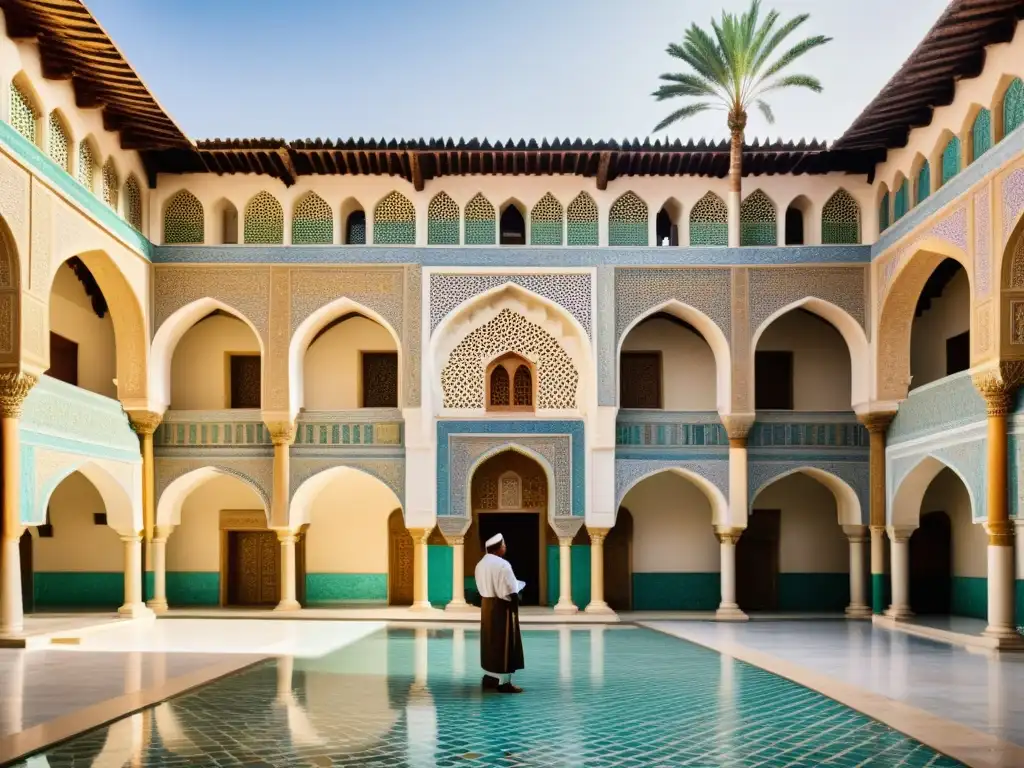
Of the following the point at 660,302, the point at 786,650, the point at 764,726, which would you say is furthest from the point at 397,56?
the point at 764,726

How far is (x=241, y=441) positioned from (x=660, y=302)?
6847mm

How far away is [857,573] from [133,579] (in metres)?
11.0

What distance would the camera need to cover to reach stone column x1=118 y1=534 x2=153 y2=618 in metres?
16.1

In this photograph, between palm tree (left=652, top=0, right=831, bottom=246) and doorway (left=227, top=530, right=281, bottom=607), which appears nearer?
palm tree (left=652, top=0, right=831, bottom=246)

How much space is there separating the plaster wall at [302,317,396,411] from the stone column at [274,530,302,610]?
2.53 meters

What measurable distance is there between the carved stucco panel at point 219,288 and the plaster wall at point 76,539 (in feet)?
13.4

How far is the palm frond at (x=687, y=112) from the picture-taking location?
1680cm

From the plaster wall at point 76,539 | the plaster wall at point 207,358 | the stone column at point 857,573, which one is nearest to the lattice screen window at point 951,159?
the stone column at point 857,573

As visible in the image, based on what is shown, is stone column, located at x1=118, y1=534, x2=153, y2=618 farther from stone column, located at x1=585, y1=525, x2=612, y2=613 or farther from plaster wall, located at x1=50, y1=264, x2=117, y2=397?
stone column, located at x1=585, y1=525, x2=612, y2=613

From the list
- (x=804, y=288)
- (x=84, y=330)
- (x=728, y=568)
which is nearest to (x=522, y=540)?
(x=728, y=568)

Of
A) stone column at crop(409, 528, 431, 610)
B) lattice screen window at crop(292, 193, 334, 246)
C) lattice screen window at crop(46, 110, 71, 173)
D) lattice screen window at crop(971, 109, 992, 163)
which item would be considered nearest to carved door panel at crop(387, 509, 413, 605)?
stone column at crop(409, 528, 431, 610)

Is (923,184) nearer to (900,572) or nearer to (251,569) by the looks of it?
(900,572)

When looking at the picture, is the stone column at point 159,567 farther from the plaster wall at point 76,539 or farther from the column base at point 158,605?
the plaster wall at point 76,539

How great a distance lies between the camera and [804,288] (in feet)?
54.9
